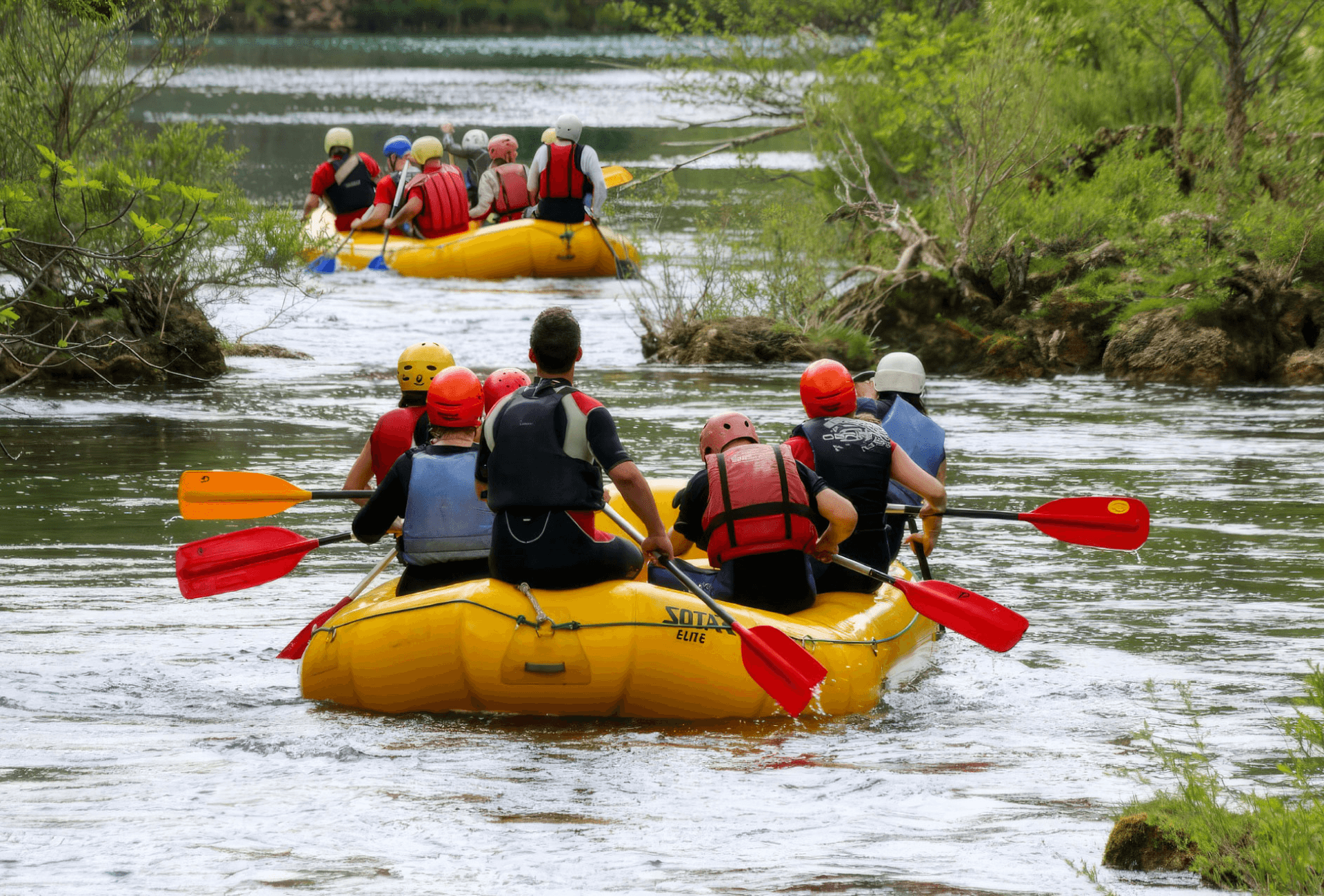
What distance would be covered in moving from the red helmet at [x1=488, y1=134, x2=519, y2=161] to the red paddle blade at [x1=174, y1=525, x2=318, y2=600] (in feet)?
40.3

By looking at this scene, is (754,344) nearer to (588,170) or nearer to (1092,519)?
(588,170)

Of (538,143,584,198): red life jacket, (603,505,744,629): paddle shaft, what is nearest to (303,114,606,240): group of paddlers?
(538,143,584,198): red life jacket

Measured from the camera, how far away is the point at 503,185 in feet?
59.4

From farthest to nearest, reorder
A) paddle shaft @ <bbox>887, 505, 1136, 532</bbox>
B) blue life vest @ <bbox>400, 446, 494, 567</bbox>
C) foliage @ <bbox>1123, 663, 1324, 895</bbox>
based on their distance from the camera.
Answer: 1. paddle shaft @ <bbox>887, 505, 1136, 532</bbox>
2. blue life vest @ <bbox>400, 446, 494, 567</bbox>
3. foliage @ <bbox>1123, 663, 1324, 895</bbox>

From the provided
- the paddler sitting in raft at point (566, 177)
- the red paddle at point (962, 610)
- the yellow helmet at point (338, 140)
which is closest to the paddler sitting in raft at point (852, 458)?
the red paddle at point (962, 610)

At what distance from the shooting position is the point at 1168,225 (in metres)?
14.0

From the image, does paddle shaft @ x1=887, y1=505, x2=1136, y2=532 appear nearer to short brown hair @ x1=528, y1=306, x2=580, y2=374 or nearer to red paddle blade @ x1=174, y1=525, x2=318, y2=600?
short brown hair @ x1=528, y1=306, x2=580, y2=374

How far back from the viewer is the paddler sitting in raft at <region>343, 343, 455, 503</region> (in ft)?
19.8

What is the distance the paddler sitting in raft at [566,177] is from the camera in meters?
16.3

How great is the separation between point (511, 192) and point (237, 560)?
1263 centimetres

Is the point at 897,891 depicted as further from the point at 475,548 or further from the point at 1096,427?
the point at 1096,427

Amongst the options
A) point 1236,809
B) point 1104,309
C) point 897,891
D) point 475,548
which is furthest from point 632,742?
point 1104,309

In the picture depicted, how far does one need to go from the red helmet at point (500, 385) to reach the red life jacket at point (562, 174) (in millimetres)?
10730

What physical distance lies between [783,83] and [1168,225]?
6783mm
